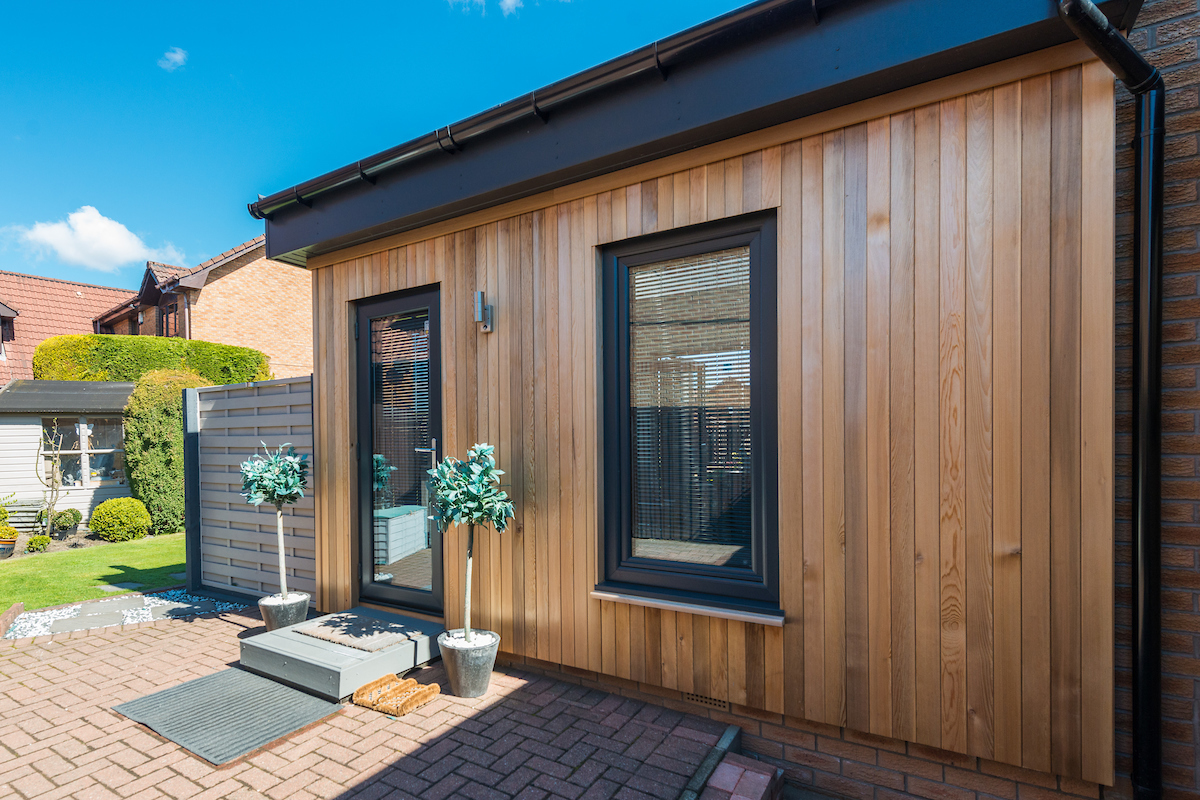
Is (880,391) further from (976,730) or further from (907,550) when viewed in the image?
(976,730)

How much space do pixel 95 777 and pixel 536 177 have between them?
131 inches

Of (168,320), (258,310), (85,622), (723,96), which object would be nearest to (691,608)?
(723,96)

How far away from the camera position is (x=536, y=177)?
9.98ft

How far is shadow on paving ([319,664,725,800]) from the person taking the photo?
2188 mm

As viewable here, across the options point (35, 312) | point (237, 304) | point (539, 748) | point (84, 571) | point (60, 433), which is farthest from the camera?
point (35, 312)

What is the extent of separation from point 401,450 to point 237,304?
14.1m

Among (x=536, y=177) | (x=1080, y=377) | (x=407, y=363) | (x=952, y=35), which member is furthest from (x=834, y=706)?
(x=407, y=363)

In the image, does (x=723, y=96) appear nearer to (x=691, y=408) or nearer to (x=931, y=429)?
(x=691, y=408)

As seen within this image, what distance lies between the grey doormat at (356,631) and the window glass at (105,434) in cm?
1059

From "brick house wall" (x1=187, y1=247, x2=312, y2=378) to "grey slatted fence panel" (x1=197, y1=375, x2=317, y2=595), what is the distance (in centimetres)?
975

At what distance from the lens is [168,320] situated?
15.6m

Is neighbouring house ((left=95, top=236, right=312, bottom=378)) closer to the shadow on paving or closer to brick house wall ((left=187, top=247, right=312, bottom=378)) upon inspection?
brick house wall ((left=187, top=247, right=312, bottom=378))

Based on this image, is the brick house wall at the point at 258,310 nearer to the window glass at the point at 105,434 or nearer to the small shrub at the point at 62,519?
the window glass at the point at 105,434

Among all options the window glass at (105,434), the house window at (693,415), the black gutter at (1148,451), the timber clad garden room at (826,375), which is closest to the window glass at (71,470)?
the window glass at (105,434)
